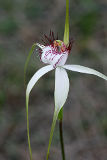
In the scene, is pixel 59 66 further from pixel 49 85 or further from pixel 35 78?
pixel 49 85

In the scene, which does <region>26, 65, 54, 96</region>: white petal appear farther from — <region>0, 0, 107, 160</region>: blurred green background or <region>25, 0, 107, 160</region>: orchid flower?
<region>0, 0, 107, 160</region>: blurred green background

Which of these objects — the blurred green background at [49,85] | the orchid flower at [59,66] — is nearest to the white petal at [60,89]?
the orchid flower at [59,66]

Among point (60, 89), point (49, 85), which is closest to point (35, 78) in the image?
point (60, 89)

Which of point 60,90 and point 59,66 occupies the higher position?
point 59,66

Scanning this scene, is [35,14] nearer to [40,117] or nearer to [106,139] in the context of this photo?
[40,117]

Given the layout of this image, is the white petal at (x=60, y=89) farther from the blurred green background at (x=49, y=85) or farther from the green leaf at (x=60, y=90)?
the blurred green background at (x=49, y=85)

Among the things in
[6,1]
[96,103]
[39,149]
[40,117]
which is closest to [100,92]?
[96,103]
